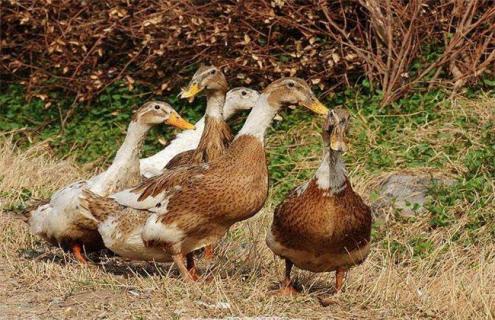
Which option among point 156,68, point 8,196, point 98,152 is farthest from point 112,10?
point 8,196

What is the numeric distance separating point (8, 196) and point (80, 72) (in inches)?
122

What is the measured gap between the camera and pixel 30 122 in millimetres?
12281

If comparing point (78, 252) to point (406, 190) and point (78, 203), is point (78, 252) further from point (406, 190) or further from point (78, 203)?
point (406, 190)

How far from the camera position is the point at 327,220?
609cm

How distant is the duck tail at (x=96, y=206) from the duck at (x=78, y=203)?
3 centimetres

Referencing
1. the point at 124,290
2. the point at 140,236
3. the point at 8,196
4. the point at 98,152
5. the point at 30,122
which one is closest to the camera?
the point at 124,290

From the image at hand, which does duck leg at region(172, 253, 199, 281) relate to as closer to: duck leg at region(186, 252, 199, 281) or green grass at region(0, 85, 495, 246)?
duck leg at region(186, 252, 199, 281)

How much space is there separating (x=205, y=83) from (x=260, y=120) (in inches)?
57.3

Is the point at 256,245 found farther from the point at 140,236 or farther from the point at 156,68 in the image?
the point at 156,68

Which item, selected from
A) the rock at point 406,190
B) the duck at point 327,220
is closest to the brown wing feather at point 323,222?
the duck at point 327,220

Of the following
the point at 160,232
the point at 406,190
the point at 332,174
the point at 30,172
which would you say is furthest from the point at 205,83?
the point at 30,172

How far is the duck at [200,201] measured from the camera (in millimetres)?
6363

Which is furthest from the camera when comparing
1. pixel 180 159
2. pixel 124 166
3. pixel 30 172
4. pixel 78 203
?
pixel 30 172

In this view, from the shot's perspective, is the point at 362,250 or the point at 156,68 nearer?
the point at 362,250
